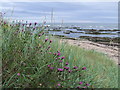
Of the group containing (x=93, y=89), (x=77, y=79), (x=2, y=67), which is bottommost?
(x=93, y=89)

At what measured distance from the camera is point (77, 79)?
314cm

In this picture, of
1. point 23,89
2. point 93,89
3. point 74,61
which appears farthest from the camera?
point 74,61

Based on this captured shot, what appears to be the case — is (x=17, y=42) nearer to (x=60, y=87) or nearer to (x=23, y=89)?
(x=23, y=89)

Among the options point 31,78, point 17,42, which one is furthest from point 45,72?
point 17,42

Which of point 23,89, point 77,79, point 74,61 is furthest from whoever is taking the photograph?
point 74,61

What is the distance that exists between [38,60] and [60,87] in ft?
2.25

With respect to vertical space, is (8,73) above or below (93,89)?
above

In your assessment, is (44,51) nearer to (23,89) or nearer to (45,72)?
(45,72)

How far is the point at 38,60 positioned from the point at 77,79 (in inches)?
32.2

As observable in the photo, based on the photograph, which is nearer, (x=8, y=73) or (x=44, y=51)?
(x=8, y=73)

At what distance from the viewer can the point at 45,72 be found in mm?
3031

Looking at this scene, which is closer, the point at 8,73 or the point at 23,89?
the point at 23,89

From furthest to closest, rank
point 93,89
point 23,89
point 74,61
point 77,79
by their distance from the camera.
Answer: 1. point 74,61
2. point 93,89
3. point 77,79
4. point 23,89

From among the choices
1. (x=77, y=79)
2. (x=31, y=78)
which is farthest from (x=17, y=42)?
(x=77, y=79)
